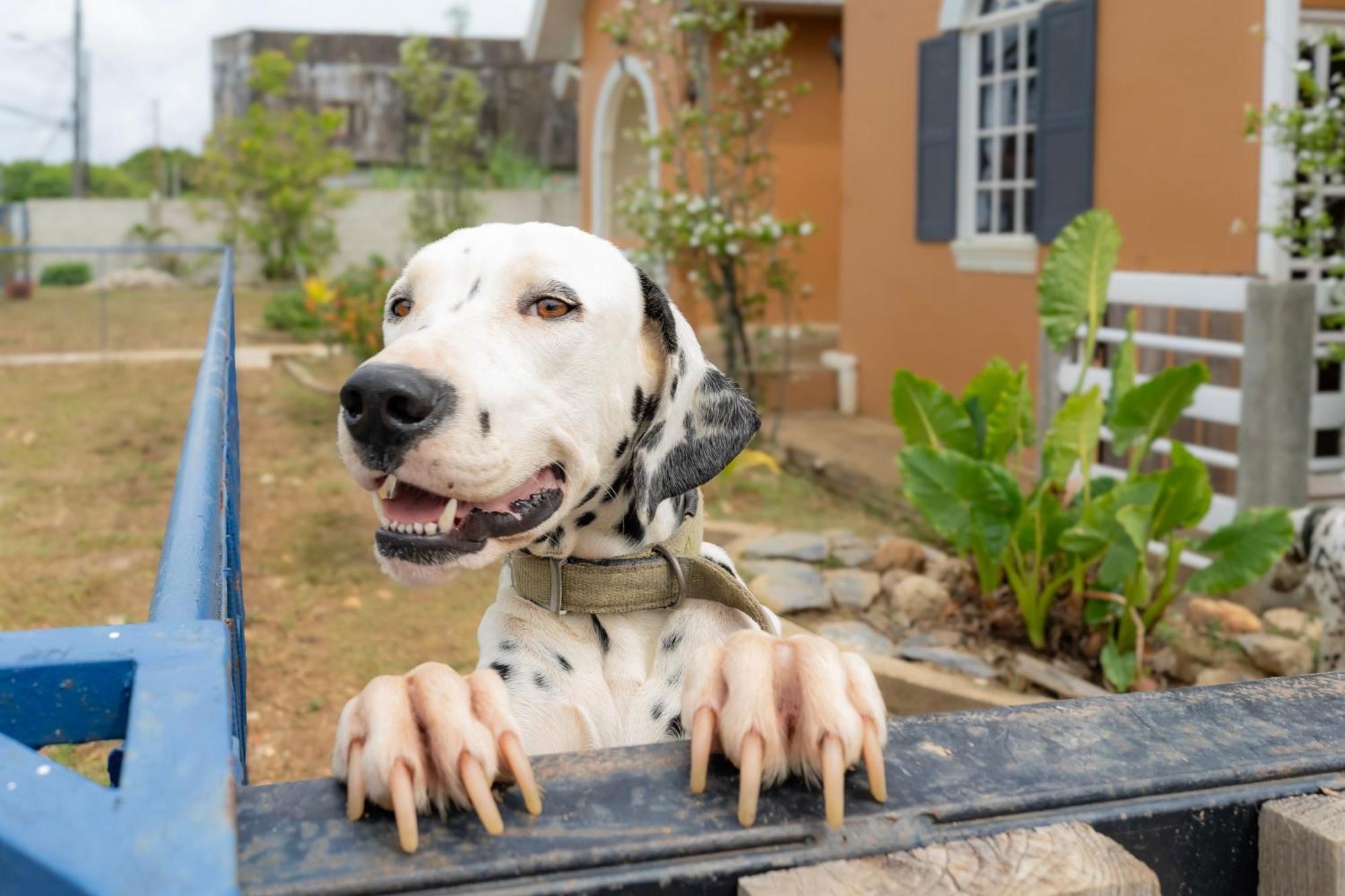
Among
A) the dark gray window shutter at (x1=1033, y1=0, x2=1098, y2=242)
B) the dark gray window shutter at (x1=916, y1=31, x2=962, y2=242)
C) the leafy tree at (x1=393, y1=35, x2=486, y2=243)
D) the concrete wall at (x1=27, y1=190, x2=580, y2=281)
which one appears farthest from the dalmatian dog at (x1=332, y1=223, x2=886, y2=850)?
the concrete wall at (x1=27, y1=190, x2=580, y2=281)

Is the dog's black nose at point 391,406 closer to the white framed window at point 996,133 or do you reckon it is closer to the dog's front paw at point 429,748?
the dog's front paw at point 429,748

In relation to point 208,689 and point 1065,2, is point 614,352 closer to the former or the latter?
point 208,689

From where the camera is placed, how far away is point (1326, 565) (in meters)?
4.74

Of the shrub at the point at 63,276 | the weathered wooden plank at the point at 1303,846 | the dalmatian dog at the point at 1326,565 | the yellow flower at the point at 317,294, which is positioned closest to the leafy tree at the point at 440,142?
the shrub at the point at 63,276

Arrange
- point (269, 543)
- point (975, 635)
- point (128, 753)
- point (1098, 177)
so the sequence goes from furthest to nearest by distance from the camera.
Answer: point (1098, 177), point (269, 543), point (975, 635), point (128, 753)

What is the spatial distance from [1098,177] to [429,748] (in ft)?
25.2

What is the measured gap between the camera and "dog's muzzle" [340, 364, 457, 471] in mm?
1721

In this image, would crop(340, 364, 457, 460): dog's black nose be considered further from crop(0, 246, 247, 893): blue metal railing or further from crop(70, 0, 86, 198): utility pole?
crop(70, 0, 86, 198): utility pole

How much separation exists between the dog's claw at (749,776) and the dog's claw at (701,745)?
0.03 meters

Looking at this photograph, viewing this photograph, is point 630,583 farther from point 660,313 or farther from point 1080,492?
point 1080,492

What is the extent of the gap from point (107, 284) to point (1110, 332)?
71.7ft

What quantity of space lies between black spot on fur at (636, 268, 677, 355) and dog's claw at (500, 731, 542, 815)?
3.56 feet

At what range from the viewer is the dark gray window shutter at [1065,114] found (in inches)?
319

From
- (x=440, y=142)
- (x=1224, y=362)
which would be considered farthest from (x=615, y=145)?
(x=1224, y=362)
